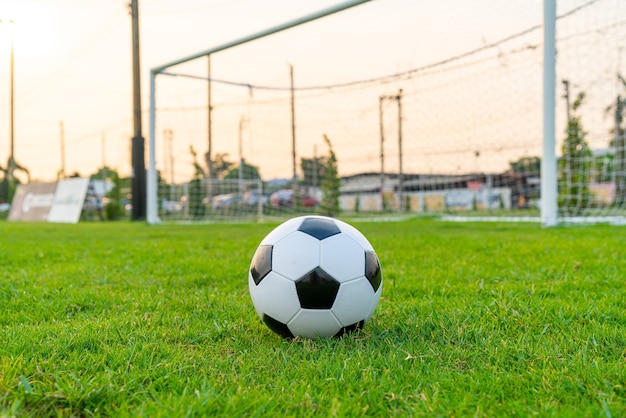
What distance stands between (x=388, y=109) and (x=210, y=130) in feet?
20.8

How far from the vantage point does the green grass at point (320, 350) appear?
142 centimetres

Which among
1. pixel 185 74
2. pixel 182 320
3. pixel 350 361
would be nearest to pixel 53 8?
pixel 185 74

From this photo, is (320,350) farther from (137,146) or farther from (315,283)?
(137,146)

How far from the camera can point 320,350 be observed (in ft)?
6.31

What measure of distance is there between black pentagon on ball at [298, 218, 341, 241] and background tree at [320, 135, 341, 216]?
10698mm

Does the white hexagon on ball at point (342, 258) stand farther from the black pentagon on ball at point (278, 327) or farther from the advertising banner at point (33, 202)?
the advertising banner at point (33, 202)

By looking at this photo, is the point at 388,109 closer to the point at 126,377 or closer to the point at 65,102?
the point at 126,377

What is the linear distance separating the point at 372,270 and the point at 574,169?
30.7 feet

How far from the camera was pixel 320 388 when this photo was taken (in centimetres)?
153

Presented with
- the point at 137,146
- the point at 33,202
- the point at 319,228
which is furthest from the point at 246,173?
the point at 319,228

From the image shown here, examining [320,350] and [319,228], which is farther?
[319,228]

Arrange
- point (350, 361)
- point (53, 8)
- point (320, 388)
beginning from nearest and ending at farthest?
point (320, 388), point (350, 361), point (53, 8)

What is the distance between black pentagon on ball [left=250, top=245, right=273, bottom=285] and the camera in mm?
2137

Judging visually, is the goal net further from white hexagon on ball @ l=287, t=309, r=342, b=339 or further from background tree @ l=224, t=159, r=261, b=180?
white hexagon on ball @ l=287, t=309, r=342, b=339
